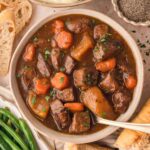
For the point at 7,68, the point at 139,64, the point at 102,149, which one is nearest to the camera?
the point at 139,64

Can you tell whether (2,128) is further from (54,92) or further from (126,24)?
(126,24)

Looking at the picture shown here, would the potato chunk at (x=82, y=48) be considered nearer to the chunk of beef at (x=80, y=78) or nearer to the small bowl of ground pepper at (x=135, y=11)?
the chunk of beef at (x=80, y=78)

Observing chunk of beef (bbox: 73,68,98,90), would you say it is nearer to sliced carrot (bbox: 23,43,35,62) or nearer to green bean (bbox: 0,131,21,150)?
sliced carrot (bbox: 23,43,35,62)

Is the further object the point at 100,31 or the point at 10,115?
the point at 10,115

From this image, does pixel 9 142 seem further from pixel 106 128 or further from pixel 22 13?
pixel 22 13

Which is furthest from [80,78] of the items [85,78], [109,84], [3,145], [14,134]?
[3,145]

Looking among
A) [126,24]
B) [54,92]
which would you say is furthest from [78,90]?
[126,24]
